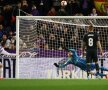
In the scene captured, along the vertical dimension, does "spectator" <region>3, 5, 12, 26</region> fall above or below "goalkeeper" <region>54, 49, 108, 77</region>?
above

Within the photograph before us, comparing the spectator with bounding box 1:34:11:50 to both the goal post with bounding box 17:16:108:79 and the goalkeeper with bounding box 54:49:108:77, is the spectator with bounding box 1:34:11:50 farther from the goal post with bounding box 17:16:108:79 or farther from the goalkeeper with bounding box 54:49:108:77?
the goalkeeper with bounding box 54:49:108:77

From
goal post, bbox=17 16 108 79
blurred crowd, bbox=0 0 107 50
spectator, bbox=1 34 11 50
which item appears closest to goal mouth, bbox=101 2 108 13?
blurred crowd, bbox=0 0 107 50

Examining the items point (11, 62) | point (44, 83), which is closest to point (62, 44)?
point (11, 62)

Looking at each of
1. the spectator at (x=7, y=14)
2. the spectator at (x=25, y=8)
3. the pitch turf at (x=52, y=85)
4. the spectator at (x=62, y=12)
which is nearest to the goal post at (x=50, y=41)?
the spectator at (x=62, y=12)

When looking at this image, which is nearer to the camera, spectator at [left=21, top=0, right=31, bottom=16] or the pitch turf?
the pitch turf

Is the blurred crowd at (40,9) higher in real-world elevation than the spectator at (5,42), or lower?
higher

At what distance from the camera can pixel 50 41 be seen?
14297 millimetres

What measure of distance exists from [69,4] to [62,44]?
3.82m

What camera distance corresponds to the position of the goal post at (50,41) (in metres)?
14.1

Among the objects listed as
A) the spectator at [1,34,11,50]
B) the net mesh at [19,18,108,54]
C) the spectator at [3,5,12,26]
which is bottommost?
the spectator at [1,34,11,50]

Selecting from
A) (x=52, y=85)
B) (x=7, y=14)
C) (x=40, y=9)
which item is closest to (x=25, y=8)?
(x=40, y=9)

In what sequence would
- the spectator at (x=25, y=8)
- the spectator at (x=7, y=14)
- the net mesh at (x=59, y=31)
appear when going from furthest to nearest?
1. the spectator at (x=7, y=14)
2. the spectator at (x=25, y=8)
3. the net mesh at (x=59, y=31)

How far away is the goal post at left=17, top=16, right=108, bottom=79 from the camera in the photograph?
1405cm

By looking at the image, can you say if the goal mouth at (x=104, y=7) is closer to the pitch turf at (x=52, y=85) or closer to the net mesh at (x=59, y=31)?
the net mesh at (x=59, y=31)
